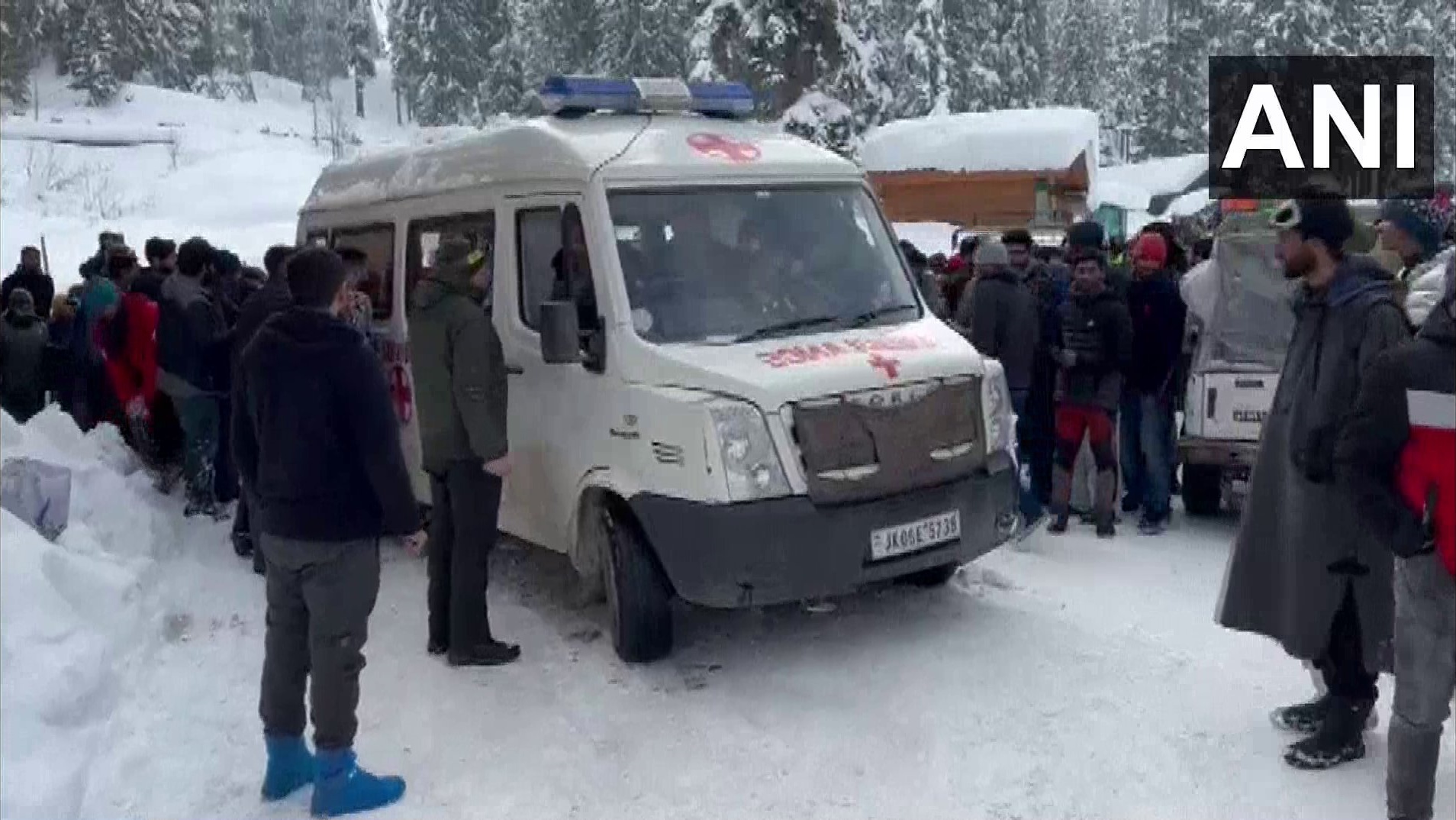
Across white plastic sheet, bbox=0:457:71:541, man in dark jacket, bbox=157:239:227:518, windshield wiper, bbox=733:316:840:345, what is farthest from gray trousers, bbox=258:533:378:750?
man in dark jacket, bbox=157:239:227:518

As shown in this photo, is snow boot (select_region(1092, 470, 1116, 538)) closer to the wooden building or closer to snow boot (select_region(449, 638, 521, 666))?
snow boot (select_region(449, 638, 521, 666))

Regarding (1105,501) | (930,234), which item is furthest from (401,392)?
(930,234)

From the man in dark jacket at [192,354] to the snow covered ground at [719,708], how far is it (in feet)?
4.79

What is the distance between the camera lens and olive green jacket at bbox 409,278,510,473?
658 centimetres

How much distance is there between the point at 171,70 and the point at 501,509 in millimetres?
72632

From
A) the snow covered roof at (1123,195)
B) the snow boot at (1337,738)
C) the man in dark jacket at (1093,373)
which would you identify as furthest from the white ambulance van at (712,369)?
the snow covered roof at (1123,195)

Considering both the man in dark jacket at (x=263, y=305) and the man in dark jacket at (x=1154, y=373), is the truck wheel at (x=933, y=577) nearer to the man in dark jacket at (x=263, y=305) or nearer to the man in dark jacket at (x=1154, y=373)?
the man in dark jacket at (x=1154, y=373)

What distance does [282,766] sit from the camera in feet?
17.8

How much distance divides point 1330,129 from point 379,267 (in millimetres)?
14123

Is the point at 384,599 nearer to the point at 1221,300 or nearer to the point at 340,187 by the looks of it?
the point at 340,187

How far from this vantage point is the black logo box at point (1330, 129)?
1761cm

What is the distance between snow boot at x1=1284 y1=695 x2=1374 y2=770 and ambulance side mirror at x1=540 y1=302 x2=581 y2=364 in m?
3.61

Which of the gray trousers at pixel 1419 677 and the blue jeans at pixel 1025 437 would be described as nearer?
the gray trousers at pixel 1419 677

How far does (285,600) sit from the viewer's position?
17.3ft
